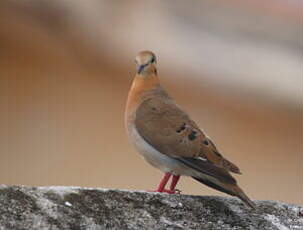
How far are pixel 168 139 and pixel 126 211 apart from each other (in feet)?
5.51

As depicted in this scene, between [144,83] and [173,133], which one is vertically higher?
[144,83]

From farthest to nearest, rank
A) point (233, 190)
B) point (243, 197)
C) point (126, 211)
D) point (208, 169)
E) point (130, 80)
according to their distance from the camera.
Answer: point (130, 80), point (208, 169), point (233, 190), point (243, 197), point (126, 211)

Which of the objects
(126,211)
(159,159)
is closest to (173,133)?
(159,159)

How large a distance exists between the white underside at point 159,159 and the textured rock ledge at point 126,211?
1.04 metres

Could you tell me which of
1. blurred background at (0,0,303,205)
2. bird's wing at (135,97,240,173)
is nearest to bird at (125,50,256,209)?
bird's wing at (135,97,240,173)

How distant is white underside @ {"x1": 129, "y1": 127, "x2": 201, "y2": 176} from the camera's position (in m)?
5.34

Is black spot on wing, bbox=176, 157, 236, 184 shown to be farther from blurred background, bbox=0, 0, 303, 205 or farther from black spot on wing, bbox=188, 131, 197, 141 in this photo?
blurred background, bbox=0, 0, 303, 205

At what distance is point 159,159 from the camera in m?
5.41

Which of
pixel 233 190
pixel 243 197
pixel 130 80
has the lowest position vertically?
pixel 243 197

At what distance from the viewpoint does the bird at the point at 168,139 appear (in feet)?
16.8

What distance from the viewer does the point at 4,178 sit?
9.25 metres

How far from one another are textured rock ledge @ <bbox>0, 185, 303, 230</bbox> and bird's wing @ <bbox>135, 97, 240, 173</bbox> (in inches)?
36.1

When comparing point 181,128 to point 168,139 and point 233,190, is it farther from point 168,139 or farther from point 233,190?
point 233,190

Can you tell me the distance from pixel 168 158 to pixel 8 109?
165 inches
